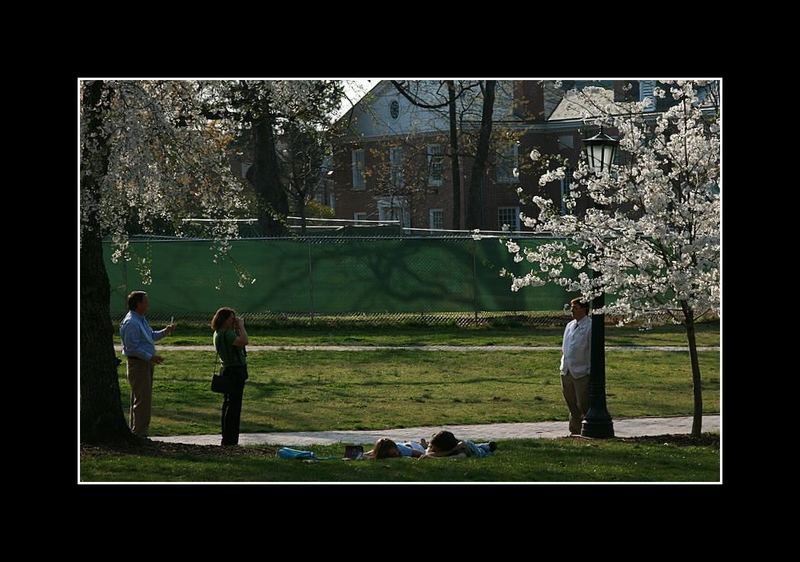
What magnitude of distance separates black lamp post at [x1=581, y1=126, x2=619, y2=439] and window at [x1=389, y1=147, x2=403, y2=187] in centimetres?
3587

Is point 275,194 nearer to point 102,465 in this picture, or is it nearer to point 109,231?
point 109,231

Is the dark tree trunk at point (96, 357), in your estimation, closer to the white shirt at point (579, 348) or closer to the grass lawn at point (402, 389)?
the grass lawn at point (402, 389)

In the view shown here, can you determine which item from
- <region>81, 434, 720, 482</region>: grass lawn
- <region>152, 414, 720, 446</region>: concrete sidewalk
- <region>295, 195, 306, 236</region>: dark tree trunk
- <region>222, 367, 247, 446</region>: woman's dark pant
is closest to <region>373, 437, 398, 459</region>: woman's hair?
<region>81, 434, 720, 482</region>: grass lawn

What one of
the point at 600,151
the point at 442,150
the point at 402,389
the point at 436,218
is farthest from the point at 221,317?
the point at 436,218

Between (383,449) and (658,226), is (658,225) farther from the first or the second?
(383,449)

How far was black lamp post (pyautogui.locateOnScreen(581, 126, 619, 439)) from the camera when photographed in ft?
44.5

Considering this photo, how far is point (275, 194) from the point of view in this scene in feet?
95.7

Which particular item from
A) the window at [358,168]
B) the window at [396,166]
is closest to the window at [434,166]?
the window at [396,166]

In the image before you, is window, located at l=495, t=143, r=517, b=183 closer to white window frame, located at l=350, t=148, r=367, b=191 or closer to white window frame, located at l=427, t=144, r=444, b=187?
white window frame, located at l=427, t=144, r=444, b=187

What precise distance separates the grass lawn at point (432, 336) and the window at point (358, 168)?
25.2 metres

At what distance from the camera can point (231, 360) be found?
12711mm

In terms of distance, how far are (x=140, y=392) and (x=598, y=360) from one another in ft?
16.9

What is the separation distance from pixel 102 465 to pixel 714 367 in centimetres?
1345

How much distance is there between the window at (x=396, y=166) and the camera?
4959 centimetres
